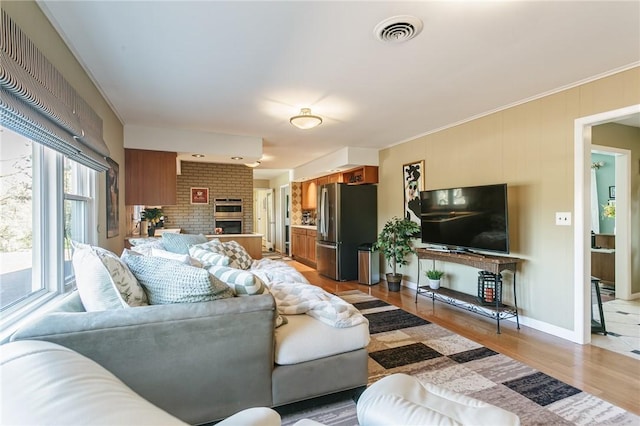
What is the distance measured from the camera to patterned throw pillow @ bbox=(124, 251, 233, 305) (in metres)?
1.62

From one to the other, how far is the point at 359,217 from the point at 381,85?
314cm

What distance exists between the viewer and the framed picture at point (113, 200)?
128 inches

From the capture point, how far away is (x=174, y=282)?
1642 mm

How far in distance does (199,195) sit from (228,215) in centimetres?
74

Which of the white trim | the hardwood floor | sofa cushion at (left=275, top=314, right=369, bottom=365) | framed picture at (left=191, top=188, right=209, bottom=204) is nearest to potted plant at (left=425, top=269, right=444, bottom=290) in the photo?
the hardwood floor

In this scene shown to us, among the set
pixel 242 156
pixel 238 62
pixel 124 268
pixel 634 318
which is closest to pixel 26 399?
pixel 124 268

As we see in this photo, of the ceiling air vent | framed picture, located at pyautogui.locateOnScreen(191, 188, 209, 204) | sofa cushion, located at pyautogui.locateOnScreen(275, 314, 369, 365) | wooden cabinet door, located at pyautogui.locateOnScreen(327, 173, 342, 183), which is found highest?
the ceiling air vent

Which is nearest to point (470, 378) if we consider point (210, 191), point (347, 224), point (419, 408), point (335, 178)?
point (419, 408)

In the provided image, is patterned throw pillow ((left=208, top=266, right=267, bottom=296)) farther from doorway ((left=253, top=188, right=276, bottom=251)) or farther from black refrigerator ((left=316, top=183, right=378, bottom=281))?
doorway ((left=253, top=188, right=276, bottom=251))

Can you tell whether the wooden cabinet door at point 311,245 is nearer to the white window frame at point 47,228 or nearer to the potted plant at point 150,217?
the potted plant at point 150,217

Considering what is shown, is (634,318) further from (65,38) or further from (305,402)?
(65,38)

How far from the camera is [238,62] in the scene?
7.79 feet

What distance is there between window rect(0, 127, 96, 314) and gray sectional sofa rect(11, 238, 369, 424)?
0.36 meters

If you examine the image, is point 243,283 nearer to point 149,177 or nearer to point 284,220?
point 149,177
